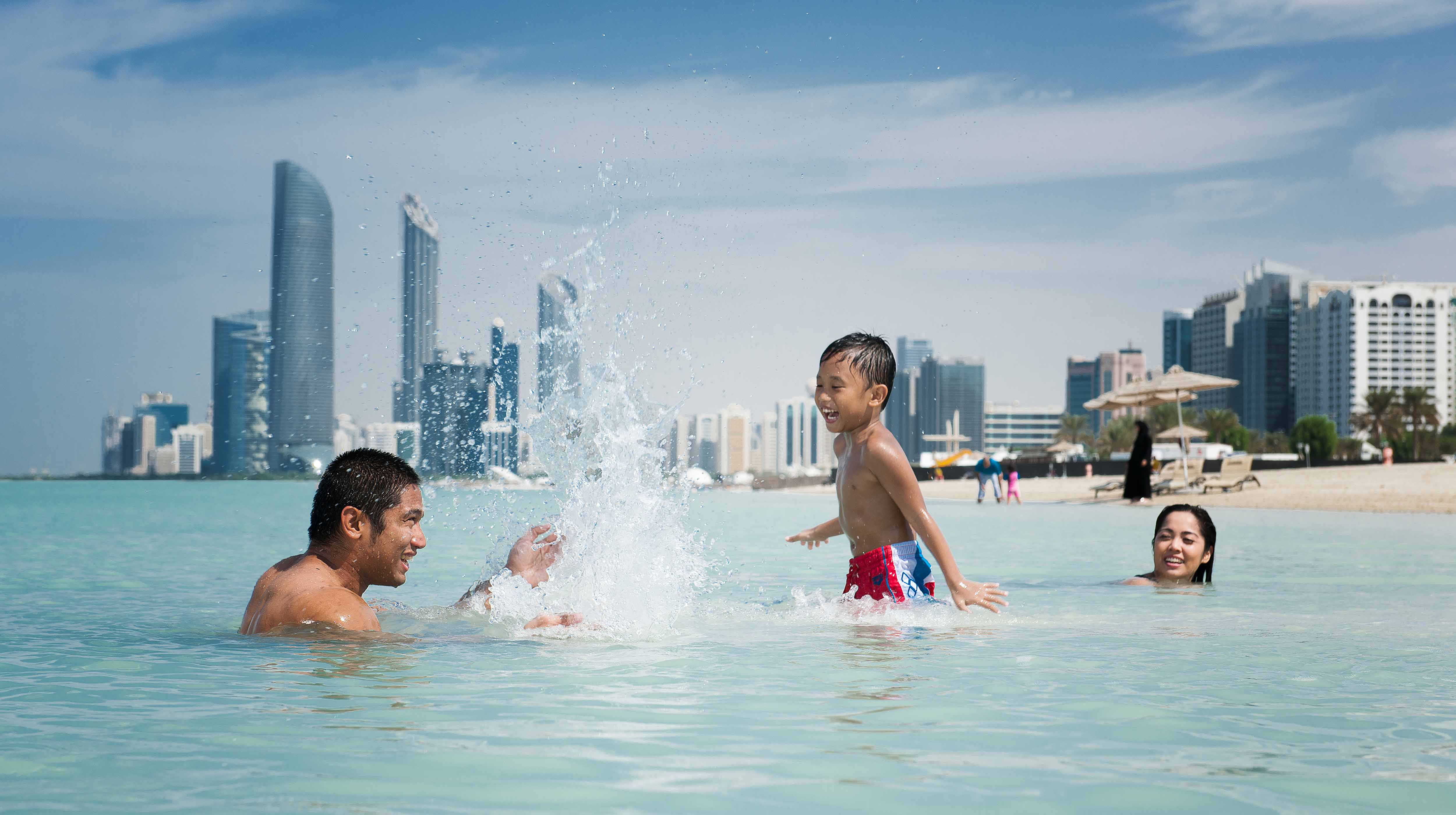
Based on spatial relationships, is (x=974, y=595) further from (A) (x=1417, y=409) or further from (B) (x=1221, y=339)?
(B) (x=1221, y=339)

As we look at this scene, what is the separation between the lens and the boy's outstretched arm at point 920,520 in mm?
4961

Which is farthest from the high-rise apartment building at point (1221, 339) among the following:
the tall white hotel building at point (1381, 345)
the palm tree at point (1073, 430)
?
the palm tree at point (1073, 430)

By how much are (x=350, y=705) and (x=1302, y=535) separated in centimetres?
1558

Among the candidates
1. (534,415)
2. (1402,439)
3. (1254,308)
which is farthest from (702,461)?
(1254,308)

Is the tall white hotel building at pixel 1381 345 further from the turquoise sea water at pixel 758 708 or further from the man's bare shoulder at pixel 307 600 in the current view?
the man's bare shoulder at pixel 307 600

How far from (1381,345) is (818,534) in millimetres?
173687

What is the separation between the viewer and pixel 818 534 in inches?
251

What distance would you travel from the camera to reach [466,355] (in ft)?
30.0

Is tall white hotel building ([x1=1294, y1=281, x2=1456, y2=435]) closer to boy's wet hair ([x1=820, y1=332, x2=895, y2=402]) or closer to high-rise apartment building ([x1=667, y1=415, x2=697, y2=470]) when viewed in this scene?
high-rise apartment building ([x1=667, y1=415, x2=697, y2=470])

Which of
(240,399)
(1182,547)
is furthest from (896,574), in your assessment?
(240,399)

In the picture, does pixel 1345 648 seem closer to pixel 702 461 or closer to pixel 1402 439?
pixel 702 461

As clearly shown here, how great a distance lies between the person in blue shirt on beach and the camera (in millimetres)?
34156

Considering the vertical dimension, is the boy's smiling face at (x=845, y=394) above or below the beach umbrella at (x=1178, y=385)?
below

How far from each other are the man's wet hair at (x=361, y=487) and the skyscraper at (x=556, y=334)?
2.64m
